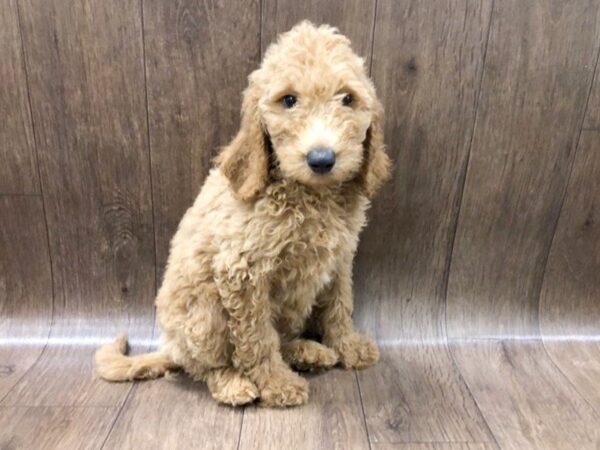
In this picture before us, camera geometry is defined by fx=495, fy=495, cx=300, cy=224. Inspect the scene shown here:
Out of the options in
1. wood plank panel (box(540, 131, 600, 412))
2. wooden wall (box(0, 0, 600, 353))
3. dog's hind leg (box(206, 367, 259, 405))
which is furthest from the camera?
wood plank panel (box(540, 131, 600, 412))

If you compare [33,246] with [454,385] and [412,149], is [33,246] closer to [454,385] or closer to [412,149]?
[412,149]

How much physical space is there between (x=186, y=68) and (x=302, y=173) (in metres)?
0.58

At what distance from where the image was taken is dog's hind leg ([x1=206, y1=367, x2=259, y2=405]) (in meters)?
1.34

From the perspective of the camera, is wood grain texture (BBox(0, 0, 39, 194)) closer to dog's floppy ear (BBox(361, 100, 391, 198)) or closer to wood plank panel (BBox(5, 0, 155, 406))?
wood plank panel (BBox(5, 0, 155, 406))

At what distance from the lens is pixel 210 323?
1309mm

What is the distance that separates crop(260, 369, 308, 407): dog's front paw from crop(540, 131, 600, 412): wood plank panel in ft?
2.79

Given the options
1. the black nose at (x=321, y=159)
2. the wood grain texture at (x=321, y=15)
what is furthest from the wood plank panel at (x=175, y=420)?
the wood grain texture at (x=321, y=15)

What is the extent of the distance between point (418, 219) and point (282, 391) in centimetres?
71

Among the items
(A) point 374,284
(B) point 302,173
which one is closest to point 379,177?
(B) point 302,173

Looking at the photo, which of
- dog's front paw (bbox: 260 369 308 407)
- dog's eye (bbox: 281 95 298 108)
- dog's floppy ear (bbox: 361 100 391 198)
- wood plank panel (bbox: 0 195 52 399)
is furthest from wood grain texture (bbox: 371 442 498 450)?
wood plank panel (bbox: 0 195 52 399)

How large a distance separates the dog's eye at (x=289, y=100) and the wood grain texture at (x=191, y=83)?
355 mm

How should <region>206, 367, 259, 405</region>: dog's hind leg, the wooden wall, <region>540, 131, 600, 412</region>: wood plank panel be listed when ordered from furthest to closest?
<region>540, 131, 600, 412</region>: wood plank panel
the wooden wall
<region>206, 367, 259, 405</region>: dog's hind leg

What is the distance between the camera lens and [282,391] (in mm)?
1351

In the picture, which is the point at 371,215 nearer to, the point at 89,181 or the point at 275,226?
the point at 275,226
